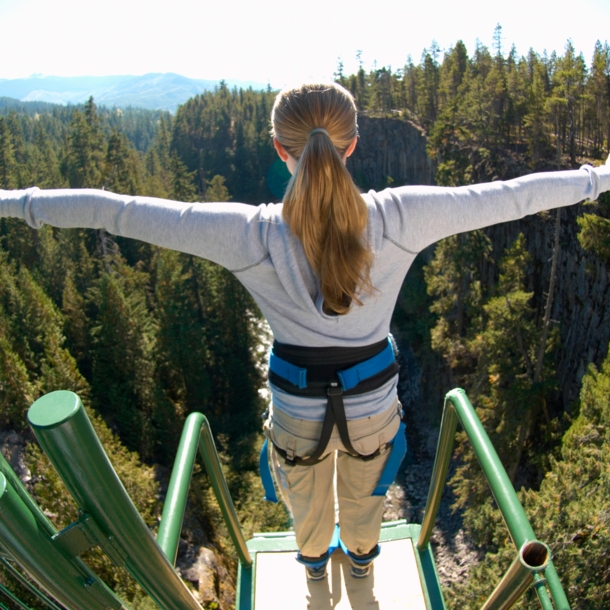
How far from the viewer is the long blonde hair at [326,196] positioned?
6.01 feet

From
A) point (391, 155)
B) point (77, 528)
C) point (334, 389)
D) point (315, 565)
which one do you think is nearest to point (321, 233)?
point (334, 389)

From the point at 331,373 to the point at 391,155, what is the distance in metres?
50.6

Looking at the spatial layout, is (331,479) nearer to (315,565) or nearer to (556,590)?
(315,565)

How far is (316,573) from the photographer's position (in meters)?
3.02

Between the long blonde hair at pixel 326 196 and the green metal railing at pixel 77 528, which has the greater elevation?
the long blonde hair at pixel 326 196

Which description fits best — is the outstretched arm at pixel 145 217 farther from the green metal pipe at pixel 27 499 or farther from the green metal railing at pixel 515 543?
the green metal railing at pixel 515 543

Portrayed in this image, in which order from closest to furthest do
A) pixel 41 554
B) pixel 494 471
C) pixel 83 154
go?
pixel 41 554 < pixel 494 471 < pixel 83 154

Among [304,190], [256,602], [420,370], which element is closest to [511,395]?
[420,370]

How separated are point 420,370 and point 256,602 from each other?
28565 millimetres

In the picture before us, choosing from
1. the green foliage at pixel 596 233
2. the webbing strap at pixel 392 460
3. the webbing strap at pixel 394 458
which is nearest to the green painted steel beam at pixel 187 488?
the webbing strap at pixel 392 460

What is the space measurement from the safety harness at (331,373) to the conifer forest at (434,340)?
9.06m

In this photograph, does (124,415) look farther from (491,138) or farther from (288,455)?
(491,138)

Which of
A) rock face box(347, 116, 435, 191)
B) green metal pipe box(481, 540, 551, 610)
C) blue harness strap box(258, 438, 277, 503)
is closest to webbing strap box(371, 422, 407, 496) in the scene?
blue harness strap box(258, 438, 277, 503)

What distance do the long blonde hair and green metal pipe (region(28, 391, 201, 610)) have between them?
103 centimetres
